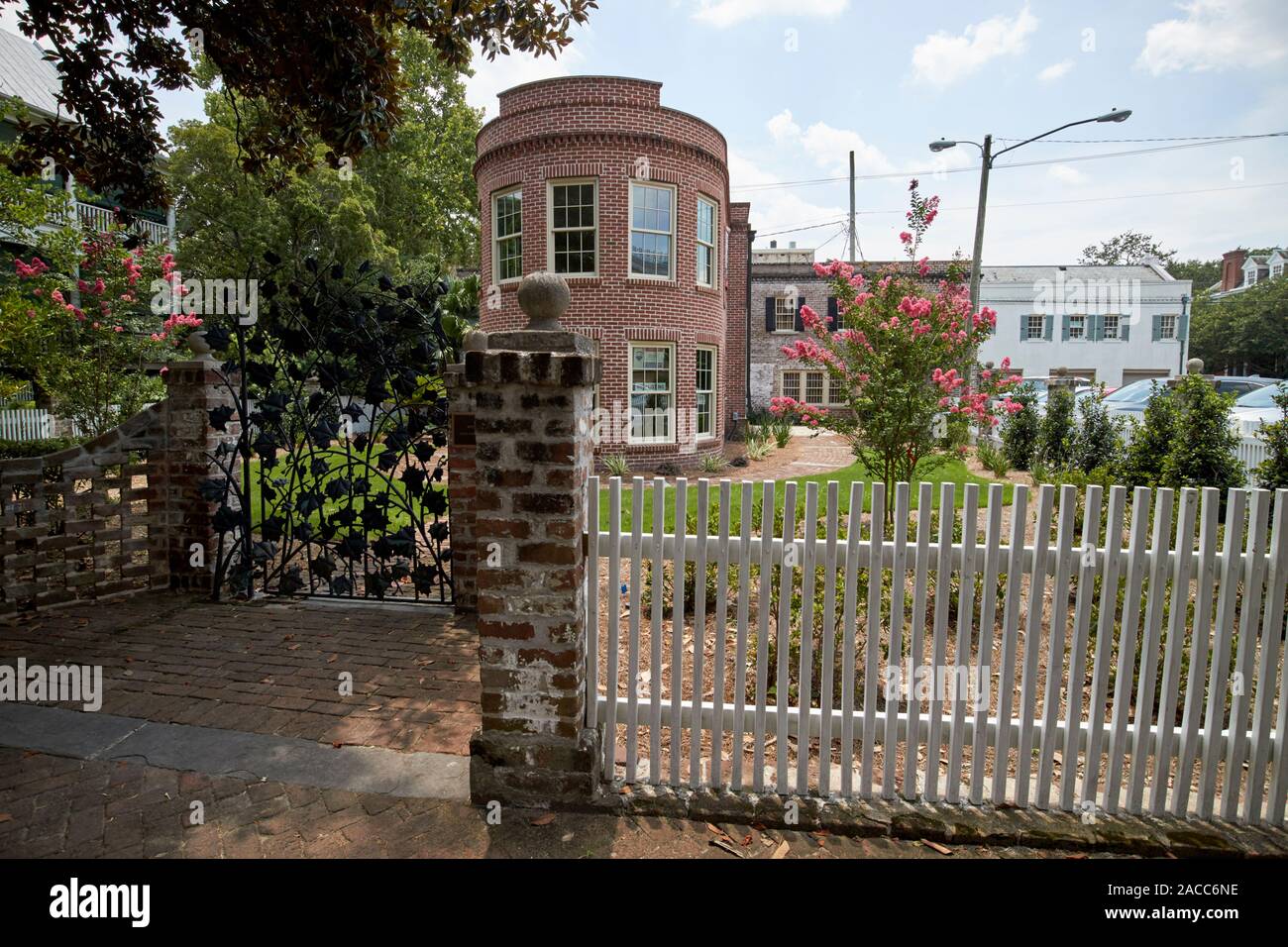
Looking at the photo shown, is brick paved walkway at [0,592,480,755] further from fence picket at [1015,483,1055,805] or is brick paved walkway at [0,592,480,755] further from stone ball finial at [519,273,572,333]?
fence picket at [1015,483,1055,805]

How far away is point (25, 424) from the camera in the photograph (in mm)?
14820

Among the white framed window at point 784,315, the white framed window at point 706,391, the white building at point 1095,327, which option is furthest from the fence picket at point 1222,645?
the white building at point 1095,327

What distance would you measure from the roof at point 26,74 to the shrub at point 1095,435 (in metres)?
24.2

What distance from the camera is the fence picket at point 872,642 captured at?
8.39 feet

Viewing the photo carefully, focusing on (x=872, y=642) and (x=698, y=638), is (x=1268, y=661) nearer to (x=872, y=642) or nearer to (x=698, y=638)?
(x=872, y=642)

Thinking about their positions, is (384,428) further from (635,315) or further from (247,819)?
(635,315)

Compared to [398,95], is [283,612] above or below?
below

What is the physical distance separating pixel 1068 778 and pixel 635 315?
1212 centimetres

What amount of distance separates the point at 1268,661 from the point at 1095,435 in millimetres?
10825

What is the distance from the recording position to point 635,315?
45.2ft

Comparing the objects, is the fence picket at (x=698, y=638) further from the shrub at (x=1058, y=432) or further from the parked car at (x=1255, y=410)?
the shrub at (x=1058, y=432)
